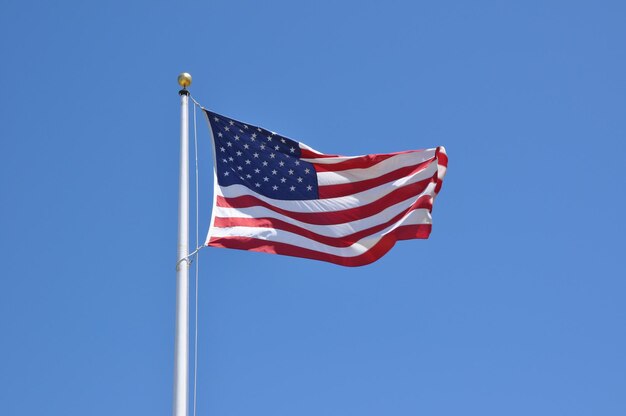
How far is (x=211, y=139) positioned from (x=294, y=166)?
5.78 feet

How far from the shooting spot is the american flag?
59.6 feet

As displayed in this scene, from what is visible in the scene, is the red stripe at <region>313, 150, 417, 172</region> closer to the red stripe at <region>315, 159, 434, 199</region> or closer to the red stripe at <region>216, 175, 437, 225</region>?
the red stripe at <region>315, 159, 434, 199</region>

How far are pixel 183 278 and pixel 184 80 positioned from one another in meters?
4.21

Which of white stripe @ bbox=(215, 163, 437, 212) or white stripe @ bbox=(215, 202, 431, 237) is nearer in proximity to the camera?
white stripe @ bbox=(215, 202, 431, 237)

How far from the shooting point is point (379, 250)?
1852 centimetres

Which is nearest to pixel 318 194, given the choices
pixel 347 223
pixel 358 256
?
pixel 347 223

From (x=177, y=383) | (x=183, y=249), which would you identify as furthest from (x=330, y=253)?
(x=177, y=383)

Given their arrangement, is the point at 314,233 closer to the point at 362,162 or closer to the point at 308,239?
the point at 308,239

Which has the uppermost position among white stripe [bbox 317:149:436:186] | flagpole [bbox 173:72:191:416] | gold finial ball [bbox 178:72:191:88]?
gold finial ball [bbox 178:72:191:88]

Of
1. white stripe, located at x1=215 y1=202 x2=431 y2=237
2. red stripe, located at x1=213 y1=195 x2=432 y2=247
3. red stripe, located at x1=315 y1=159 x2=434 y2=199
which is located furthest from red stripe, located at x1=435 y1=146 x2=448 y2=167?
white stripe, located at x1=215 y1=202 x2=431 y2=237

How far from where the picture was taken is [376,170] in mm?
19312

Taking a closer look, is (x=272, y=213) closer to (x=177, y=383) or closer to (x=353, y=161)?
(x=353, y=161)

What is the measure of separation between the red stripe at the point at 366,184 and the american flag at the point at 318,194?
0.07 ft

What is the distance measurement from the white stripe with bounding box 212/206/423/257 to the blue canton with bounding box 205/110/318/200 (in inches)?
37.9
